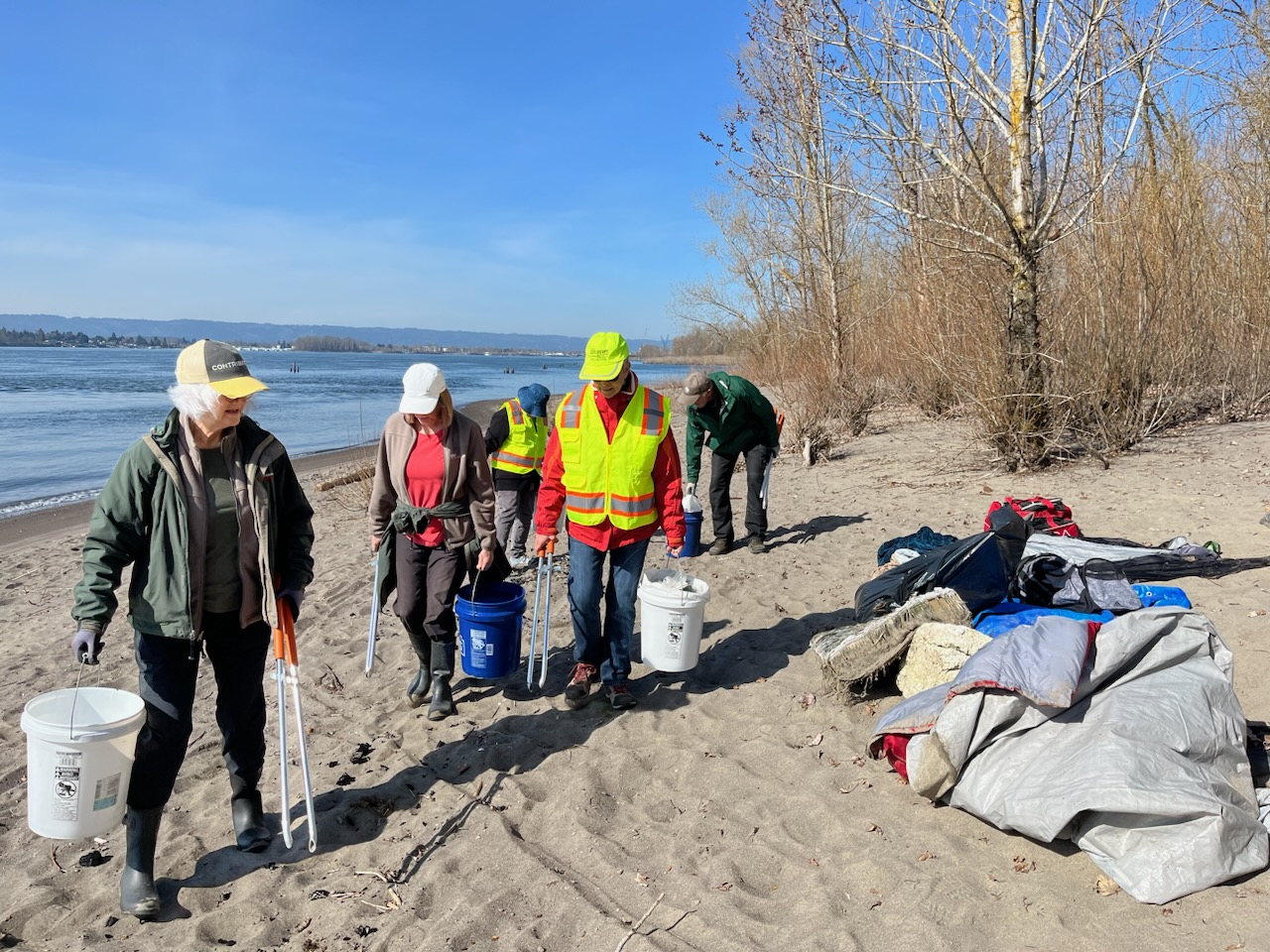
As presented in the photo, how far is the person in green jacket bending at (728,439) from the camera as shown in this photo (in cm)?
783

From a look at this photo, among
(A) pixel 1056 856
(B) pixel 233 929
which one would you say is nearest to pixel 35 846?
(B) pixel 233 929

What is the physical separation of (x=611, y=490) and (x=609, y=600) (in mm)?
677

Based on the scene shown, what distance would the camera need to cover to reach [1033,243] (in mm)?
9914

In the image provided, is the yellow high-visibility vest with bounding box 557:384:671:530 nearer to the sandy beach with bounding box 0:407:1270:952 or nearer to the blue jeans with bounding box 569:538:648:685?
the blue jeans with bounding box 569:538:648:685

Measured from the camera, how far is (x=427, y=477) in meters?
4.61

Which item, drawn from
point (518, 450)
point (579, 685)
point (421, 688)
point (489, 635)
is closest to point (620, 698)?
point (579, 685)

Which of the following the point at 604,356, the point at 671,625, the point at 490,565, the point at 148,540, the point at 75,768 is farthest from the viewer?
the point at 490,565

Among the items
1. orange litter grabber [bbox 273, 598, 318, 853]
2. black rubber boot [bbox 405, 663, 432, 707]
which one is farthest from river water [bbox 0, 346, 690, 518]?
black rubber boot [bbox 405, 663, 432, 707]

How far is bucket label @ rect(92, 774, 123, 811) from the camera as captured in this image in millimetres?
3014

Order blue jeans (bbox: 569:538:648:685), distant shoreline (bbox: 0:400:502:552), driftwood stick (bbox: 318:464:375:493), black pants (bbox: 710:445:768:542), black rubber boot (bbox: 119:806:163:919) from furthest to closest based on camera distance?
driftwood stick (bbox: 318:464:375:493)
distant shoreline (bbox: 0:400:502:552)
black pants (bbox: 710:445:768:542)
blue jeans (bbox: 569:538:648:685)
black rubber boot (bbox: 119:806:163:919)

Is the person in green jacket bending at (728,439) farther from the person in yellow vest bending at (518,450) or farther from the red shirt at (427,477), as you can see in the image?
the red shirt at (427,477)

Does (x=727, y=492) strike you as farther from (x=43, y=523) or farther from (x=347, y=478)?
(x=43, y=523)

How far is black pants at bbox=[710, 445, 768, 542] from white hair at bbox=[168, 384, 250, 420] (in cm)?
546

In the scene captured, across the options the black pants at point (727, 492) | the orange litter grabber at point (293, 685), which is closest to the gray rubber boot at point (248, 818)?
the orange litter grabber at point (293, 685)
